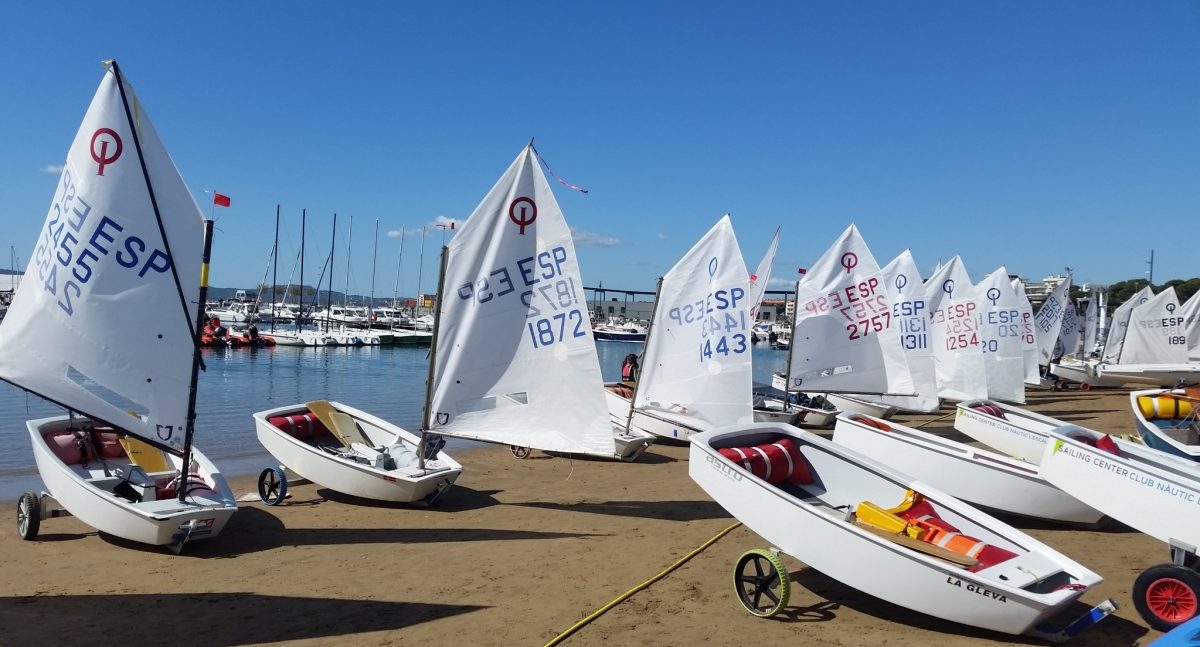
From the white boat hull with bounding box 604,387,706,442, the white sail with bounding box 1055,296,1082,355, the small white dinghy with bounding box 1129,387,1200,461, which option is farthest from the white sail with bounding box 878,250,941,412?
the white sail with bounding box 1055,296,1082,355

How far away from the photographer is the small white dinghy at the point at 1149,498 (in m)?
5.61

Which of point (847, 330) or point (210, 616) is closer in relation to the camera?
point (210, 616)

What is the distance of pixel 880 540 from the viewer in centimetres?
552

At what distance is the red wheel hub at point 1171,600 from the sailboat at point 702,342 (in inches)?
288

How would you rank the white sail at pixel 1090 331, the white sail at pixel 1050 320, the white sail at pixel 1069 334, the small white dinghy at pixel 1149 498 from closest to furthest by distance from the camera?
the small white dinghy at pixel 1149 498
the white sail at pixel 1050 320
the white sail at pixel 1069 334
the white sail at pixel 1090 331

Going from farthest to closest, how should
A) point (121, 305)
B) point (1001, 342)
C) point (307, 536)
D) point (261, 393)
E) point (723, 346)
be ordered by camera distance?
1. point (261, 393)
2. point (1001, 342)
3. point (723, 346)
4. point (307, 536)
5. point (121, 305)

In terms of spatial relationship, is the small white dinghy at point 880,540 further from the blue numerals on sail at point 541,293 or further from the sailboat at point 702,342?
the sailboat at point 702,342

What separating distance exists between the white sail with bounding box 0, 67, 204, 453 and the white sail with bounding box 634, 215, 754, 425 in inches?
310

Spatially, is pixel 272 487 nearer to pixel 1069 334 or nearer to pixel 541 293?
pixel 541 293

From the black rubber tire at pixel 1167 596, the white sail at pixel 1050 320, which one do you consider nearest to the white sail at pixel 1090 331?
the white sail at pixel 1050 320

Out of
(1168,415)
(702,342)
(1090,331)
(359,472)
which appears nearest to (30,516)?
(359,472)

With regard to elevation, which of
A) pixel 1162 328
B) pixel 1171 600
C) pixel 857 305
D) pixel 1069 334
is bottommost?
pixel 1171 600

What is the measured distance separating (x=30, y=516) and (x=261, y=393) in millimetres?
18789

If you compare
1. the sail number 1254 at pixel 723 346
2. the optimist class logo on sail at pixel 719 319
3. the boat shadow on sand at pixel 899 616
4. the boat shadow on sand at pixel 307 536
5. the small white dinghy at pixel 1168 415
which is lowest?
the boat shadow on sand at pixel 307 536
